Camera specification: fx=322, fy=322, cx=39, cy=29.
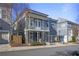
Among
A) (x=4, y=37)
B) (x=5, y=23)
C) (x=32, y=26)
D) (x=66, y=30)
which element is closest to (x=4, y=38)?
(x=4, y=37)

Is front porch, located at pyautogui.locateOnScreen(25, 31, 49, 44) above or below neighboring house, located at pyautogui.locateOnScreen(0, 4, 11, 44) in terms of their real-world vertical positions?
below

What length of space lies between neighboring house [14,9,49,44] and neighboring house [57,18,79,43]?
0.20 metres

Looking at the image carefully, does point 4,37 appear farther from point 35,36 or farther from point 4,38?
point 35,36

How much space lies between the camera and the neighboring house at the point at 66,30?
485cm

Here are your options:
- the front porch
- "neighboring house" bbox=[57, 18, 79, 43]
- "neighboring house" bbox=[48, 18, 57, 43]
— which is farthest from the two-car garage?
"neighboring house" bbox=[57, 18, 79, 43]

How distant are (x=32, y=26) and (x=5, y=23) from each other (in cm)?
41

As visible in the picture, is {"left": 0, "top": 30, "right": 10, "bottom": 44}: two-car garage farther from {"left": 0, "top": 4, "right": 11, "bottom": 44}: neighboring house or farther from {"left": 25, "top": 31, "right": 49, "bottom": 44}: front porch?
{"left": 25, "top": 31, "right": 49, "bottom": 44}: front porch

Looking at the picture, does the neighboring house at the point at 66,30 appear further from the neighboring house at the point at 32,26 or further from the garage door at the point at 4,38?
the garage door at the point at 4,38

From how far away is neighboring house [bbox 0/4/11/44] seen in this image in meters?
4.79

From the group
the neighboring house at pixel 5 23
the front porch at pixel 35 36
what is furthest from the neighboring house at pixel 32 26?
the neighboring house at pixel 5 23

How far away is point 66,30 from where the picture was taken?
16.0ft

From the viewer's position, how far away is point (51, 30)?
4.83 m

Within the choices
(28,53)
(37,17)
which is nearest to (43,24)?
(37,17)

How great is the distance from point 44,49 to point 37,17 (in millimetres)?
490
